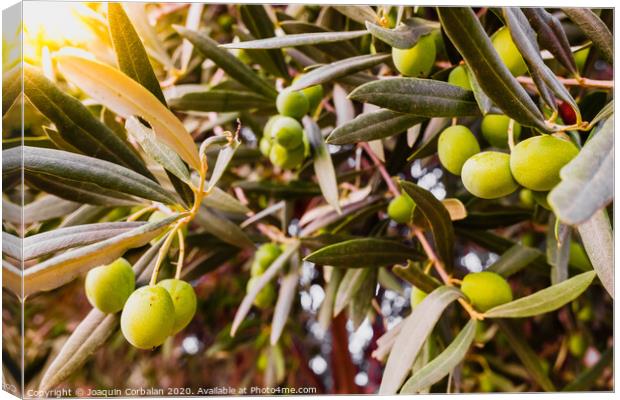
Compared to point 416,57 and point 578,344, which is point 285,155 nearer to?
point 416,57

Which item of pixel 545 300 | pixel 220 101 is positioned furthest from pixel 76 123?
pixel 545 300

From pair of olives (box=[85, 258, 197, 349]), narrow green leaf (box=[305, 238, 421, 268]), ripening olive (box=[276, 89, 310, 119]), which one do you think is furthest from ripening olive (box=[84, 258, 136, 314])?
ripening olive (box=[276, 89, 310, 119])

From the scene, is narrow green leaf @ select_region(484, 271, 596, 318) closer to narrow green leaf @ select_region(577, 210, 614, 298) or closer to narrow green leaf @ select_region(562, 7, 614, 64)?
narrow green leaf @ select_region(577, 210, 614, 298)

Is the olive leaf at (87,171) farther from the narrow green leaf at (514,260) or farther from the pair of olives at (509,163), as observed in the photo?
the narrow green leaf at (514,260)

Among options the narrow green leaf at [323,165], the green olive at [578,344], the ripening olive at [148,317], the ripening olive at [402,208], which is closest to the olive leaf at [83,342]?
the ripening olive at [148,317]

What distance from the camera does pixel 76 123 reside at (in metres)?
0.83

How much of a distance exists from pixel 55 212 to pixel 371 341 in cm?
102

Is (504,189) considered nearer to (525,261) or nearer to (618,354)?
(525,261)

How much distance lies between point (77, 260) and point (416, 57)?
49 cm

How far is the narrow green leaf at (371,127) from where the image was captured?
0.79 meters

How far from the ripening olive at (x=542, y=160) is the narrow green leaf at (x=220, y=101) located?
1.74 ft

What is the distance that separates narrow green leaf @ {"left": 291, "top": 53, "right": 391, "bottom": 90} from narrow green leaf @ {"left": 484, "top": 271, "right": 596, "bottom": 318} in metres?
0.38

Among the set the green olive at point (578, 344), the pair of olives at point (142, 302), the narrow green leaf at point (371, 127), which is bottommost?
the green olive at point (578, 344)

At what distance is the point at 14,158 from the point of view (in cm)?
86
